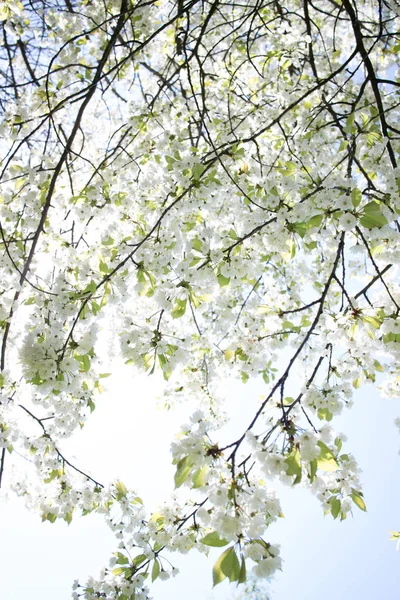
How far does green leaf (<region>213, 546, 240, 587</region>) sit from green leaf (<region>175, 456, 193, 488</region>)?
0.24 meters

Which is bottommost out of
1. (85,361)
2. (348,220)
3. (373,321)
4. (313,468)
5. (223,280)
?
(313,468)

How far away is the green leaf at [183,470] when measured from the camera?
1356 mm

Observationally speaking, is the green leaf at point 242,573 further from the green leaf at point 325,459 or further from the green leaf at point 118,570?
the green leaf at point 118,570

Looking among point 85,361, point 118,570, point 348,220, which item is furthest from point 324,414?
point 118,570

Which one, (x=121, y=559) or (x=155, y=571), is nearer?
(x=155, y=571)

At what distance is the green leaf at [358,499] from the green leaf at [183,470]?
2.70 feet

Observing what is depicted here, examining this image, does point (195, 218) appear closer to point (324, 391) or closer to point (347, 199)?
point (347, 199)

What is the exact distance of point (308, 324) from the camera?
2203 mm

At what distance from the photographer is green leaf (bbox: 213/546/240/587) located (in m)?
1.21

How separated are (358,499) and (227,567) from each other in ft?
2.59

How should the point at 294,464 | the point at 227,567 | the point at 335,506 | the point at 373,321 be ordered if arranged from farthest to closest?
1. the point at 335,506
2. the point at 373,321
3. the point at 294,464
4. the point at 227,567

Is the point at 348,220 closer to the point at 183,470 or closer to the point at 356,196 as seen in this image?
the point at 356,196

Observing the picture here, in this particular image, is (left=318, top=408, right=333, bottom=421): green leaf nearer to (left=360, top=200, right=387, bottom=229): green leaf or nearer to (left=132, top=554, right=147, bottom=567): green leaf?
(left=360, top=200, right=387, bottom=229): green leaf

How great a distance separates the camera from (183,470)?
53.6 inches
